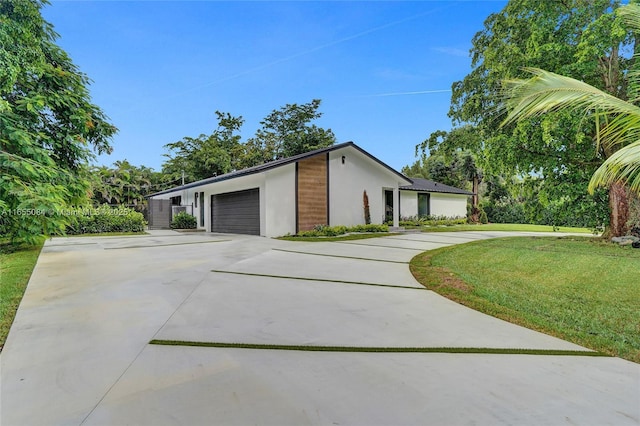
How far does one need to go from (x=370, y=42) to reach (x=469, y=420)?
1410 cm

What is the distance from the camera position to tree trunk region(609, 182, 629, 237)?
8.09 meters

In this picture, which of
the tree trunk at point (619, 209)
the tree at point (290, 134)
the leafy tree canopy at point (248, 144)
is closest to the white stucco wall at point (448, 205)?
the tree at point (290, 134)

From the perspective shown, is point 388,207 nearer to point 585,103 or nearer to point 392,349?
point 585,103

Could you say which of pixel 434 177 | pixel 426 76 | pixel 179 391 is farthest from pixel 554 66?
pixel 434 177

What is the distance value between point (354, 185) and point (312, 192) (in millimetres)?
2597

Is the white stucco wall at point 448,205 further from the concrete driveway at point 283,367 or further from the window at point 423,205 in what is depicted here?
the concrete driveway at point 283,367

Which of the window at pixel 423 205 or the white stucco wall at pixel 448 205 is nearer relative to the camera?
the window at pixel 423 205

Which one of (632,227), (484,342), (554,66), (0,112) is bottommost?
(484,342)

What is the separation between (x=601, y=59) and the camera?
319 inches

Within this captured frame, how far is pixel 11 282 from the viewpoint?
519cm

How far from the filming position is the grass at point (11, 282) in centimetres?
344

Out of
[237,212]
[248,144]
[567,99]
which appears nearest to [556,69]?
[567,99]

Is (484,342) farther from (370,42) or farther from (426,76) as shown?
(426,76)

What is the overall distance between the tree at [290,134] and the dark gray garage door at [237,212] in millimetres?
16217
